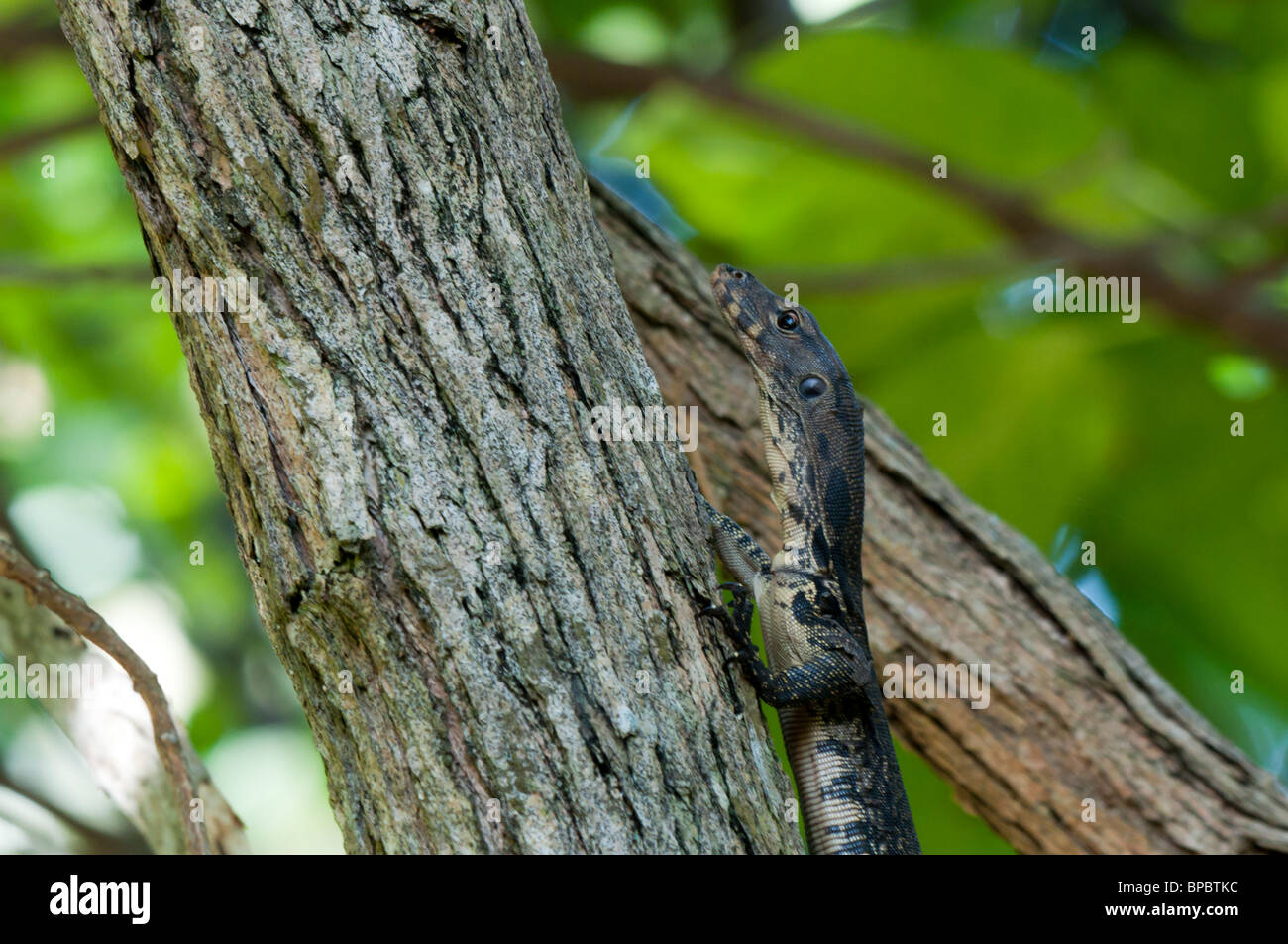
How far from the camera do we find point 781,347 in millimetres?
4949

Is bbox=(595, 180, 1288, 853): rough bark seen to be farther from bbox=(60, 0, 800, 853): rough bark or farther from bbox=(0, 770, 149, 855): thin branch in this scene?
bbox=(0, 770, 149, 855): thin branch

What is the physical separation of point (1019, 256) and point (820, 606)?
7.78 ft

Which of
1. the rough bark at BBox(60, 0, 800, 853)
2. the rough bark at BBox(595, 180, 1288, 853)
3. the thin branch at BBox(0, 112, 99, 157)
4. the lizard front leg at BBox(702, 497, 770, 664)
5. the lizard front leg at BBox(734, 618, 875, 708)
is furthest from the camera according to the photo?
the thin branch at BBox(0, 112, 99, 157)

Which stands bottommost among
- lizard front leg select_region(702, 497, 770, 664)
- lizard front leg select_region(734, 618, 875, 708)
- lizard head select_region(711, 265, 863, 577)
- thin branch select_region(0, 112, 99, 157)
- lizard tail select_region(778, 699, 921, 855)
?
lizard tail select_region(778, 699, 921, 855)

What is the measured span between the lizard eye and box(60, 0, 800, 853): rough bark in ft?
6.93

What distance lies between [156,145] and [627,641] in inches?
66.3

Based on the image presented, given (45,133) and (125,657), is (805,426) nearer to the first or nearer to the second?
(125,657)

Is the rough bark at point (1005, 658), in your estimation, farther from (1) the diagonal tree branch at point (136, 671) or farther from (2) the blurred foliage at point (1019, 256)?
(1) the diagonal tree branch at point (136, 671)

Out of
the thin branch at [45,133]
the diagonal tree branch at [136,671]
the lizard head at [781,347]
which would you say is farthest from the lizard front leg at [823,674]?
the thin branch at [45,133]

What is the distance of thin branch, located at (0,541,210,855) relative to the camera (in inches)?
136

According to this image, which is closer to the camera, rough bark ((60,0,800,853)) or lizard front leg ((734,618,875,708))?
rough bark ((60,0,800,853))

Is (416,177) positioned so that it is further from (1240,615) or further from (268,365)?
(1240,615)

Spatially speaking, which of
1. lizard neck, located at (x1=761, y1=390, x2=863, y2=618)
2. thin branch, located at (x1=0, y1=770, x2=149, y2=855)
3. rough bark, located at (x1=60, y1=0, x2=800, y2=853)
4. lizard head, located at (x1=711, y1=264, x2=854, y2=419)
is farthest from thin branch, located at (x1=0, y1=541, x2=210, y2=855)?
lizard head, located at (x1=711, y1=264, x2=854, y2=419)

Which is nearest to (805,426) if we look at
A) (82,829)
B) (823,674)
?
(823,674)
